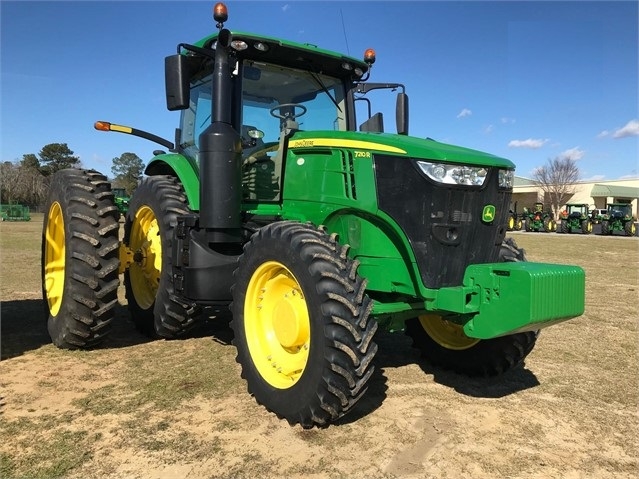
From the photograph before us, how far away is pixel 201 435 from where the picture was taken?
316cm

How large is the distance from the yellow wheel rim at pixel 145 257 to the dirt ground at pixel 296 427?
550mm

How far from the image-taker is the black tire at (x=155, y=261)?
4.86m

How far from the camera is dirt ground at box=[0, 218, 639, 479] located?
112 inches

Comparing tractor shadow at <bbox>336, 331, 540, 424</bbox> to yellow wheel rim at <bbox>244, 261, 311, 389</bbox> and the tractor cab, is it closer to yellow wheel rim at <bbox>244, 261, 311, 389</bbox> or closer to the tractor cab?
yellow wheel rim at <bbox>244, 261, 311, 389</bbox>

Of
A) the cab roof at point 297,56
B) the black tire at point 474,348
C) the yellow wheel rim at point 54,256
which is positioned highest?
the cab roof at point 297,56

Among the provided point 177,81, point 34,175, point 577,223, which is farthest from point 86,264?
point 34,175

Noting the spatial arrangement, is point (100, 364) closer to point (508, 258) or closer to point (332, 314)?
point (332, 314)

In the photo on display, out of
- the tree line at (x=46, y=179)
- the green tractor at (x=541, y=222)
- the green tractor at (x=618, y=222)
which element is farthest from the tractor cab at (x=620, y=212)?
the tree line at (x=46, y=179)

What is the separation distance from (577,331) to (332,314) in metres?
4.35

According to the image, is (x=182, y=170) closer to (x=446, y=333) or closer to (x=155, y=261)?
(x=155, y=261)

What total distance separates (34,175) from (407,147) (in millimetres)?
61946

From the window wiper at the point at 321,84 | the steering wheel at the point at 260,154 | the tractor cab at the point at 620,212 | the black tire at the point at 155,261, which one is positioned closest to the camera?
the steering wheel at the point at 260,154

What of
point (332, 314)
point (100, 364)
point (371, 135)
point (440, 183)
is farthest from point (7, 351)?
point (440, 183)

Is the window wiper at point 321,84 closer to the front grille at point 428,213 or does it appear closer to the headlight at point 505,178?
the front grille at point 428,213
